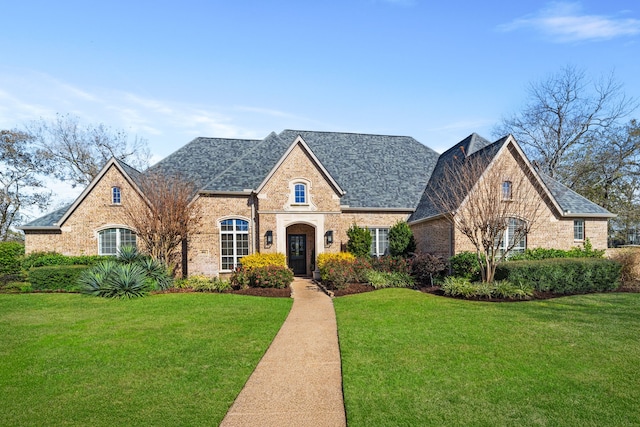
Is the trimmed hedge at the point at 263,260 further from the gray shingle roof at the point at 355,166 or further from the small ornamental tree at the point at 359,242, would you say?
the gray shingle roof at the point at 355,166

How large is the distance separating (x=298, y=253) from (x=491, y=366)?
16.3 metres

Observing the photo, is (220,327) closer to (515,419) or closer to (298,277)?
(515,419)

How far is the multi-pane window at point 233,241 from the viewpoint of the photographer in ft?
66.4

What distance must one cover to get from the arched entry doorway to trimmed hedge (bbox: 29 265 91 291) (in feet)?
34.5

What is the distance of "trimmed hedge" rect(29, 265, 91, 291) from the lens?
1664 centimetres

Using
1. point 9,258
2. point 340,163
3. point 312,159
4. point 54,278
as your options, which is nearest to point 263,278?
point 312,159

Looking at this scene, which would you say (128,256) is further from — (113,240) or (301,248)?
(301,248)

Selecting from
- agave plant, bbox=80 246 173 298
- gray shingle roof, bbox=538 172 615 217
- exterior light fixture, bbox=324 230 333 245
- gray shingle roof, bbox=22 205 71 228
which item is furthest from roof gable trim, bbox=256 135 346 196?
gray shingle roof, bbox=538 172 615 217

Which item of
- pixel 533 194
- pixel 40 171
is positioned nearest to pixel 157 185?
pixel 533 194

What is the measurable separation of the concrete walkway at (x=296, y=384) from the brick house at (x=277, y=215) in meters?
10.6

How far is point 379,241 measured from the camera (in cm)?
2252

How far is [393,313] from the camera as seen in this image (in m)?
11.0

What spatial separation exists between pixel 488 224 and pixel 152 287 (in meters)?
13.9

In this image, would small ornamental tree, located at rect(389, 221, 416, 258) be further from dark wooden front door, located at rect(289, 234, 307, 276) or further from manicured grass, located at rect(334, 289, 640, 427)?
manicured grass, located at rect(334, 289, 640, 427)
